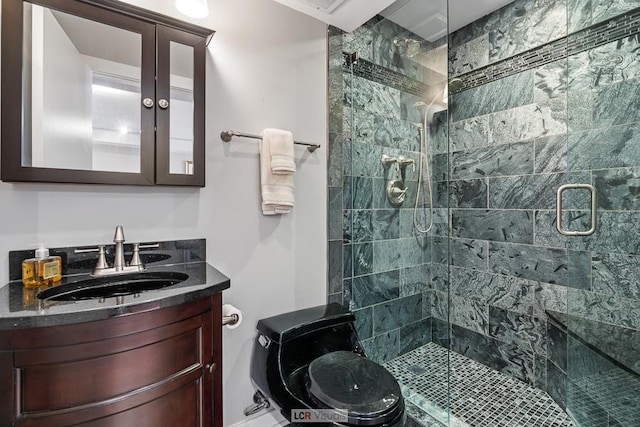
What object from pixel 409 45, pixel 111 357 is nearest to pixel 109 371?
pixel 111 357

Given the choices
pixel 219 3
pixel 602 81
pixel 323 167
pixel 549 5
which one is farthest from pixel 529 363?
pixel 219 3

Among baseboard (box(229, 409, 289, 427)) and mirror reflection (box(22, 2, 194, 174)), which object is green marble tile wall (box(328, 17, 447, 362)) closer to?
baseboard (box(229, 409, 289, 427))

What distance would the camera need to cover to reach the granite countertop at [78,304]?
745 mm

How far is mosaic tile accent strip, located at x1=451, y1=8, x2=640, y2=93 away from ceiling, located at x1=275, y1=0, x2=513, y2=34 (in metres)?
0.42

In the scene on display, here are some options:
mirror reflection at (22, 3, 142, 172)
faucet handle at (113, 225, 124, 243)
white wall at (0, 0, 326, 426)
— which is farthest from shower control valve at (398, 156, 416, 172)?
faucet handle at (113, 225, 124, 243)

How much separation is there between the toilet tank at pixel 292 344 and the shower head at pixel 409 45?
1.71m

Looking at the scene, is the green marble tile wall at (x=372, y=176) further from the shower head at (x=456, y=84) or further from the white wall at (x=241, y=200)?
the shower head at (x=456, y=84)

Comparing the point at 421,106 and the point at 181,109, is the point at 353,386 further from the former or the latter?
the point at 421,106

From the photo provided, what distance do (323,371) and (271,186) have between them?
0.91 m

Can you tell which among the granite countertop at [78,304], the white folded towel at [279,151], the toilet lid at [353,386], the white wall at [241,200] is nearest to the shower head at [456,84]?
the white wall at [241,200]

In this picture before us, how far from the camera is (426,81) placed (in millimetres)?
1977

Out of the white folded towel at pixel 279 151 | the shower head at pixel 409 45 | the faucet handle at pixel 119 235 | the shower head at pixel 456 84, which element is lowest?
the faucet handle at pixel 119 235

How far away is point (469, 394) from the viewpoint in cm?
183

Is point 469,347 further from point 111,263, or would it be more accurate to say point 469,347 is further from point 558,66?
point 111,263
